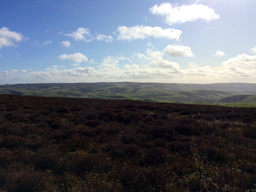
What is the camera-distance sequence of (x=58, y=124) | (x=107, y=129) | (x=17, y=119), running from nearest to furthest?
(x=107, y=129)
(x=58, y=124)
(x=17, y=119)

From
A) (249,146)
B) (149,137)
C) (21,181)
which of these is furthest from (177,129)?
(21,181)

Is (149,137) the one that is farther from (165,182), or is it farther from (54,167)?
(54,167)

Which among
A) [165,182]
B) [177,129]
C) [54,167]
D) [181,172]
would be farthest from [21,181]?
[177,129]

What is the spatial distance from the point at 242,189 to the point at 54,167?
4.72m

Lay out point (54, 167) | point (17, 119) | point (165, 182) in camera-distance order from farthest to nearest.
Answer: point (17, 119) → point (54, 167) → point (165, 182)

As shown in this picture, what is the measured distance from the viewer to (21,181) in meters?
3.52

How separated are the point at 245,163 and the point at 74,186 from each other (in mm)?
4750

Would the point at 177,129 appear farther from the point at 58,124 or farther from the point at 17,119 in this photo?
the point at 17,119

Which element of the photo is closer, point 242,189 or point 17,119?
point 242,189

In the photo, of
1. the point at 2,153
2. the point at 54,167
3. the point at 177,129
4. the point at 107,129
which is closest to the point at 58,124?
the point at 107,129

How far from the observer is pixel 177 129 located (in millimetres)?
8414

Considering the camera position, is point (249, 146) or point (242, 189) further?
point (249, 146)


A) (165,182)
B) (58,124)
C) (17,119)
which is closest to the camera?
(165,182)

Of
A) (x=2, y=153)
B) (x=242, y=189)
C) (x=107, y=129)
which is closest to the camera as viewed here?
(x=242, y=189)
